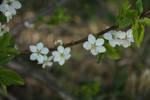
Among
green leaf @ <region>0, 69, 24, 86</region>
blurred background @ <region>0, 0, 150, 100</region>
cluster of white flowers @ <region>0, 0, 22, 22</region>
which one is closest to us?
green leaf @ <region>0, 69, 24, 86</region>

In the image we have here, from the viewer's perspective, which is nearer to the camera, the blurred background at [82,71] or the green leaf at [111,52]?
the green leaf at [111,52]

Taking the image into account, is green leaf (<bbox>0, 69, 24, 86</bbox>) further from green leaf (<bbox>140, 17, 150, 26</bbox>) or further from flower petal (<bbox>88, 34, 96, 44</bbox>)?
green leaf (<bbox>140, 17, 150, 26</bbox>)

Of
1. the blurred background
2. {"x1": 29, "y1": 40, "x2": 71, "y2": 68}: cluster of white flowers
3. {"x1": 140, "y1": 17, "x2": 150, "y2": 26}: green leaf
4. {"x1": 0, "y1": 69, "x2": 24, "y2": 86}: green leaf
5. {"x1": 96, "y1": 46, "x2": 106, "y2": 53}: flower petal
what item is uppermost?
the blurred background

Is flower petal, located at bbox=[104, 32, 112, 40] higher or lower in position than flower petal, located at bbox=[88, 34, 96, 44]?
higher

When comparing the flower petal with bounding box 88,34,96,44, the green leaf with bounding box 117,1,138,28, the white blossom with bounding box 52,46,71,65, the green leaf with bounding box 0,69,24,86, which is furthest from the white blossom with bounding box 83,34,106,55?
the green leaf with bounding box 0,69,24,86

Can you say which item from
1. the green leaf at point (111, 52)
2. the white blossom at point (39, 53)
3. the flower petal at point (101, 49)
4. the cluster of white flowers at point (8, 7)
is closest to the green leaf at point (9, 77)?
the white blossom at point (39, 53)

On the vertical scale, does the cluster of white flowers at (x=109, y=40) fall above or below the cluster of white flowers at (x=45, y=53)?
above

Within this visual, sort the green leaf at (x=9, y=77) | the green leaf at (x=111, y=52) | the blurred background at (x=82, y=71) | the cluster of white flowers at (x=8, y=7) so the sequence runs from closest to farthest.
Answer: the green leaf at (x=9, y=77) < the cluster of white flowers at (x=8, y=7) < the green leaf at (x=111, y=52) < the blurred background at (x=82, y=71)

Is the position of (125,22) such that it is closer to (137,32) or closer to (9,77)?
(137,32)

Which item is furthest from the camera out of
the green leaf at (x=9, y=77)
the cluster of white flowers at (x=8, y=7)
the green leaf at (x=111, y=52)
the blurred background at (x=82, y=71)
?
the blurred background at (x=82, y=71)

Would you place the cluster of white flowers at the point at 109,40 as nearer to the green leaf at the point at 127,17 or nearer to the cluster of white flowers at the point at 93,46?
the cluster of white flowers at the point at 93,46
